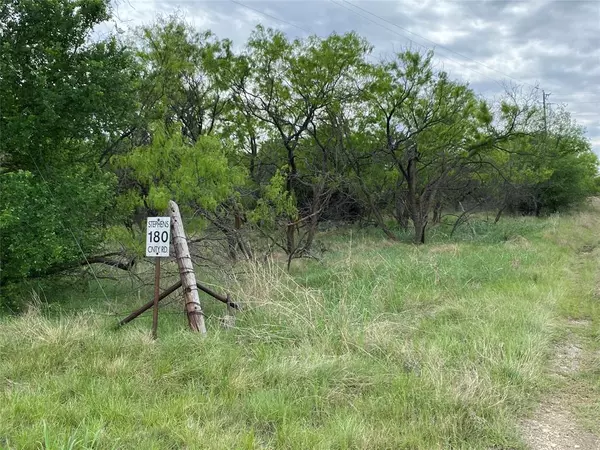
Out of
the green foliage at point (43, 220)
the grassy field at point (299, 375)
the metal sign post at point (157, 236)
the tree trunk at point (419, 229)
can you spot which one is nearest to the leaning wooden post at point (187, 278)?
the grassy field at point (299, 375)

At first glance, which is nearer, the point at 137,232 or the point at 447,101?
the point at 137,232

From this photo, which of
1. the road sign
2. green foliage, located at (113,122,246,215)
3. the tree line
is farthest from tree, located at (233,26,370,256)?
the road sign

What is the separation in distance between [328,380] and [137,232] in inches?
270

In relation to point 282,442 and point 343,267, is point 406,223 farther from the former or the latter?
point 282,442

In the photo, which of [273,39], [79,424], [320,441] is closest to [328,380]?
[320,441]

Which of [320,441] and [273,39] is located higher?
[273,39]

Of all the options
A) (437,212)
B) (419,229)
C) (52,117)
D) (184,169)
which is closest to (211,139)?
(184,169)

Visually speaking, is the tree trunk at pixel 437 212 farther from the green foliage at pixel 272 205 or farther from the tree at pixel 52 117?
the tree at pixel 52 117

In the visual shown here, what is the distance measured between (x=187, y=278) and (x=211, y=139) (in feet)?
12.5

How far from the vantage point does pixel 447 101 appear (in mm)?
17188

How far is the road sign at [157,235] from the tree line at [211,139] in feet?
7.76

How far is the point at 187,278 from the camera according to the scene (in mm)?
5684

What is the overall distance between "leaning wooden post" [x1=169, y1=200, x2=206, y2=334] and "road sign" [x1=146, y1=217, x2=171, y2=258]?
427 mm

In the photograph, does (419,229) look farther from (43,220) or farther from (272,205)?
(43,220)
